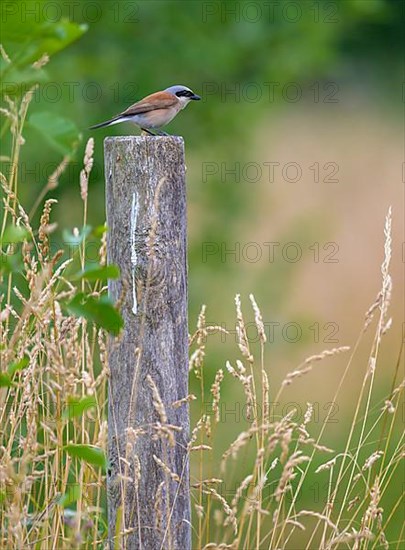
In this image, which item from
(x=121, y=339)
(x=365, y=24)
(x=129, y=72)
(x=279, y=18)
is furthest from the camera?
(x=365, y=24)

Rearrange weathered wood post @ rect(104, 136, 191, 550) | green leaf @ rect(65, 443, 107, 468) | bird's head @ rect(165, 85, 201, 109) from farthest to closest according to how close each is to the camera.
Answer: bird's head @ rect(165, 85, 201, 109) < weathered wood post @ rect(104, 136, 191, 550) < green leaf @ rect(65, 443, 107, 468)

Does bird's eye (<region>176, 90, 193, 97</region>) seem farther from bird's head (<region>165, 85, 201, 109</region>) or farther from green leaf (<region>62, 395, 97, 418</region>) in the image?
green leaf (<region>62, 395, 97, 418</region>)

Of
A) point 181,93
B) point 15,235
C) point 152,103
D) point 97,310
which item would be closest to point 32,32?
point 15,235

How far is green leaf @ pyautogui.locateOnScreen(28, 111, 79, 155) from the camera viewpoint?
227cm

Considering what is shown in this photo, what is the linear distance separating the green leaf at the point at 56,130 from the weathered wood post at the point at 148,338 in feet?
2.60

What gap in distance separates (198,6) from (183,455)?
18.9ft

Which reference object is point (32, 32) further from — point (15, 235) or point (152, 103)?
point (152, 103)

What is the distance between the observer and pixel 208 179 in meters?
9.02

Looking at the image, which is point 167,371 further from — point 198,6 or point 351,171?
point 351,171

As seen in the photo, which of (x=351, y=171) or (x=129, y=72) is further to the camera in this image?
(x=351, y=171)

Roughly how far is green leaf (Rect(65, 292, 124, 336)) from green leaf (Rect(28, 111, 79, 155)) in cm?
32

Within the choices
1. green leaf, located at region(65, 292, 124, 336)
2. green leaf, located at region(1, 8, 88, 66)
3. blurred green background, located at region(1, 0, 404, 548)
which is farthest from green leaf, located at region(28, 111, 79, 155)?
blurred green background, located at region(1, 0, 404, 548)

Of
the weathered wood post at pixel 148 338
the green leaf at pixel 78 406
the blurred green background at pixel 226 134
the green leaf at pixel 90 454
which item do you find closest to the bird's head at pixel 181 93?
the blurred green background at pixel 226 134

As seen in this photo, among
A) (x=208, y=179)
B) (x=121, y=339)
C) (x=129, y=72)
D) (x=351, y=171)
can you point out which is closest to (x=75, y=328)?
(x=121, y=339)
